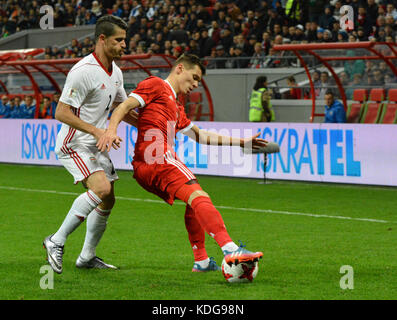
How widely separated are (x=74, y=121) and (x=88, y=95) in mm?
346

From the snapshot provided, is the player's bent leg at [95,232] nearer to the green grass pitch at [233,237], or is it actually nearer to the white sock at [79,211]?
the green grass pitch at [233,237]

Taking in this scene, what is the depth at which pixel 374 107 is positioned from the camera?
15750 mm

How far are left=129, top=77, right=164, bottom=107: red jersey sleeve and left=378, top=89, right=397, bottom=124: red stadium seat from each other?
34.0 feet

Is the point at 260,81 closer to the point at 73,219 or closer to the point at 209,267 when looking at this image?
the point at 209,267

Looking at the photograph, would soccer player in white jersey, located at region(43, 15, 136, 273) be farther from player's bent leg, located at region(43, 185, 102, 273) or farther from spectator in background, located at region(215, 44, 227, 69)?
spectator in background, located at region(215, 44, 227, 69)

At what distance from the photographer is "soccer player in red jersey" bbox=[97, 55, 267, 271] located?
5.69m

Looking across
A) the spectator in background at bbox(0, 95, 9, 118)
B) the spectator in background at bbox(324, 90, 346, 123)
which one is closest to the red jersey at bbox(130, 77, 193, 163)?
the spectator in background at bbox(324, 90, 346, 123)

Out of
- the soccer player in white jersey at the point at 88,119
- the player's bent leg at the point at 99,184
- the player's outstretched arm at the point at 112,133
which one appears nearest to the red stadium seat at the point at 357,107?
the soccer player in white jersey at the point at 88,119

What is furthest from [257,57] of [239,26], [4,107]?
[4,107]

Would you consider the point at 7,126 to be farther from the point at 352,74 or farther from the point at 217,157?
the point at 352,74

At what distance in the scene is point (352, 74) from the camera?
15.7m

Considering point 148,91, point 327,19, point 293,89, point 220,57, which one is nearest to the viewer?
point 148,91
